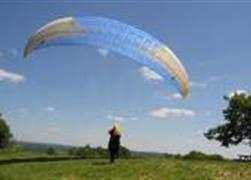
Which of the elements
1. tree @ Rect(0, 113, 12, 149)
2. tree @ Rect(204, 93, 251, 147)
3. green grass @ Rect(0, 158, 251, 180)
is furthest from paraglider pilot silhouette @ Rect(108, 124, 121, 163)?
tree @ Rect(0, 113, 12, 149)

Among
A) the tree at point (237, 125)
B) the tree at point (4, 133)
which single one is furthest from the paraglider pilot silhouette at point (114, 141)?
the tree at point (4, 133)

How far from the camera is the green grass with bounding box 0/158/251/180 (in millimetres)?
26011

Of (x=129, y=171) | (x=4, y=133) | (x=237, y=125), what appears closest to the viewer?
(x=129, y=171)

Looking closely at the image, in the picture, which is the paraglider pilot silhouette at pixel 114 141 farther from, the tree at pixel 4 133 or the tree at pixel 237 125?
the tree at pixel 4 133

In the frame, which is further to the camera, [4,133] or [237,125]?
[4,133]

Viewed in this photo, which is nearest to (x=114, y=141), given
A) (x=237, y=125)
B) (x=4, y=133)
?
(x=237, y=125)

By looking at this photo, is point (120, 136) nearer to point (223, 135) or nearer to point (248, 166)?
point (248, 166)

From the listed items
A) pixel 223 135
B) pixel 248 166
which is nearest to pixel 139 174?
pixel 248 166

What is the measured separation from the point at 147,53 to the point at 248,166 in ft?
25.4

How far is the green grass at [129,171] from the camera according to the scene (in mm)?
26011

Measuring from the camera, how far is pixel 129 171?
2688cm

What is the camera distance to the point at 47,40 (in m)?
29.5

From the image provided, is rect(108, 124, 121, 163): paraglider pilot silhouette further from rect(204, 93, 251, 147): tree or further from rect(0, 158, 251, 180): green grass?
rect(204, 93, 251, 147): tree

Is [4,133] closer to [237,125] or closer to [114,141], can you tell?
[237,125]
